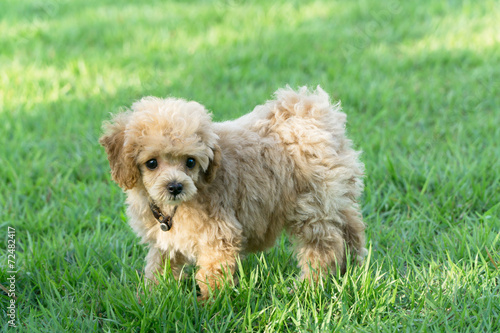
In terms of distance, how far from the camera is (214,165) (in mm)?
2924

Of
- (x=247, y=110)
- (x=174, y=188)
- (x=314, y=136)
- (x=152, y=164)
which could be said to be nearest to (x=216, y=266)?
(x=174, y=188)

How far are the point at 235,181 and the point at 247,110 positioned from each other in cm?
274

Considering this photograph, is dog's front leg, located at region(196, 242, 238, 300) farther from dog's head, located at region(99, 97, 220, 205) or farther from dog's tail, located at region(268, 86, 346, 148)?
dog's tail, located at region(268, 86, 346, 148)

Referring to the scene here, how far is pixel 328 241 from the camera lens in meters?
3.24

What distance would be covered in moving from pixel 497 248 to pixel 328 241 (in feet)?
3.88

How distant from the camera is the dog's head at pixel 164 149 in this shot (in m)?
2.78

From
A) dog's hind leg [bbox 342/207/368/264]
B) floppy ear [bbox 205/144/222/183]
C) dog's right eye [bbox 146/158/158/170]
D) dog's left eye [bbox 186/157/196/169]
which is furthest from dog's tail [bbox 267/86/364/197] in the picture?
dog's right eye [bbox 146/158/158/170]

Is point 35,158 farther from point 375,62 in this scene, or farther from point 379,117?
point 375,62

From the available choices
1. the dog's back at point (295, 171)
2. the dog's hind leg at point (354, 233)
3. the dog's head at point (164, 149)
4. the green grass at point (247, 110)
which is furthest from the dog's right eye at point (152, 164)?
the dog's hind leg at point (354, 233)

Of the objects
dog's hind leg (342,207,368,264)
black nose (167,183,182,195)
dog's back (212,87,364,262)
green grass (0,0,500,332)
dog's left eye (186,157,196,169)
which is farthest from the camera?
dog's hind leg (342,207,368,264)

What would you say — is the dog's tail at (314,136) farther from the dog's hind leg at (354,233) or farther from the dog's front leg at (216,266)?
the dog's front leg at (216,266)

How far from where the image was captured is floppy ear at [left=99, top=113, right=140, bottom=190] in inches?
113

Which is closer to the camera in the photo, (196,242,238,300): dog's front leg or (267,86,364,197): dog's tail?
(196,242,238,300): dog's front leg

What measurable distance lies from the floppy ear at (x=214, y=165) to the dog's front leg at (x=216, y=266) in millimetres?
397
